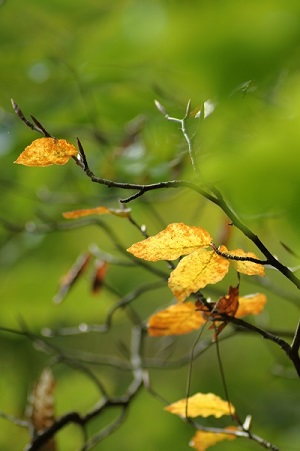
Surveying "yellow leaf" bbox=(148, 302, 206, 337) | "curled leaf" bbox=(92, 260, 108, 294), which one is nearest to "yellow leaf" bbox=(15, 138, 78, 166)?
"yellow leaf" bbox=(148, 302, 206, 337)

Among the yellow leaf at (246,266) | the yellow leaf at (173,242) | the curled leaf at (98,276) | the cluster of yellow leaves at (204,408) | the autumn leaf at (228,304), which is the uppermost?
the yellow leaf at (173,242)

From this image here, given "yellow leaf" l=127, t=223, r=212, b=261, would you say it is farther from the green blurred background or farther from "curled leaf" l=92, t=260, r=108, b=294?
"curled leaf" l=92, t=260, r=108, b=294

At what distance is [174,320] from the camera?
652mm

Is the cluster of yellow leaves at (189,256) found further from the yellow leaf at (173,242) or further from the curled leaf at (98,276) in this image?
the curled leaf at (98,276)

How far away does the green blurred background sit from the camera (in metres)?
0.26

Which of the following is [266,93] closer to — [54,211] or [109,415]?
[54,211]

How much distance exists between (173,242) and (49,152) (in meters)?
0.11

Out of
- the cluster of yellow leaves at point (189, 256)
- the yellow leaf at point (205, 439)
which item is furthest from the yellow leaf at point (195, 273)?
the yellow leaf at point (205, 439)

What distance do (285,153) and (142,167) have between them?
0.92 m

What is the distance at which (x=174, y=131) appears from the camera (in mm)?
1104

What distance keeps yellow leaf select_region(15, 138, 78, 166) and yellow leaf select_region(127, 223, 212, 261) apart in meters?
0.08

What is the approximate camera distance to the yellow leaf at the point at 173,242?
19.2 inches

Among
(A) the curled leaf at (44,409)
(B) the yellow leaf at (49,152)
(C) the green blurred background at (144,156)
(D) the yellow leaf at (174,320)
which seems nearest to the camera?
(C) the green blurred background at (144,156)

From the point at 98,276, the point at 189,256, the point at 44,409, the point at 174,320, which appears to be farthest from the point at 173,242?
the point at 98,276
